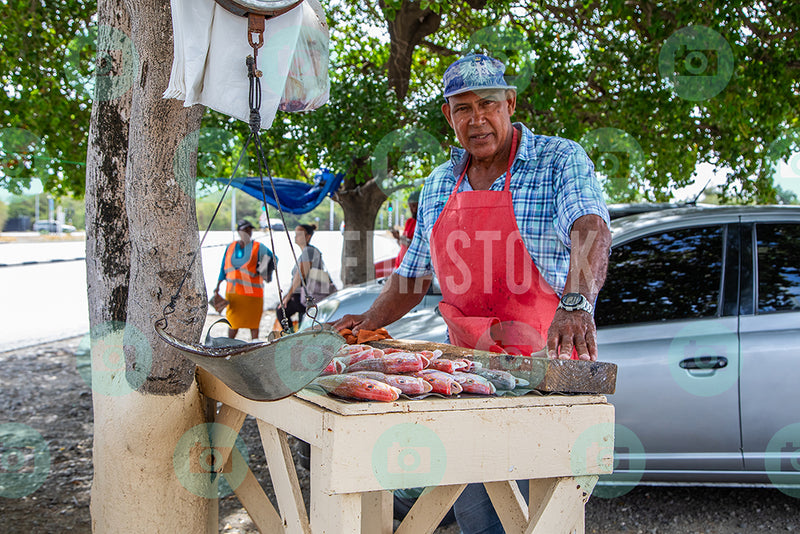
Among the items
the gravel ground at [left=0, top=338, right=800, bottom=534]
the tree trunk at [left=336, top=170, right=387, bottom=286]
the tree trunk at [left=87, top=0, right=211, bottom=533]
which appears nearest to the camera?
the tree trunk at [left=87, top=0, right=211, bottom=533]

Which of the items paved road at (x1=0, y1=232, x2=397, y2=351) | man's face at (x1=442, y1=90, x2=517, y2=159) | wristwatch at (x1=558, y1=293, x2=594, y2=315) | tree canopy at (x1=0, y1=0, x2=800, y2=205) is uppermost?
tree canopy at (x1=0, y1=0, x2=800, y2=205)

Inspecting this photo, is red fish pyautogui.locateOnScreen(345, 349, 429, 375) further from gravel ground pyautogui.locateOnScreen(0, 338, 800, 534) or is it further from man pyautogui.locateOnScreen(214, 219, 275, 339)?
man pyautogui.locateOnScreen(214, 219, 275, 339)

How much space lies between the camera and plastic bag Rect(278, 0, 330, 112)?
8.21 ft

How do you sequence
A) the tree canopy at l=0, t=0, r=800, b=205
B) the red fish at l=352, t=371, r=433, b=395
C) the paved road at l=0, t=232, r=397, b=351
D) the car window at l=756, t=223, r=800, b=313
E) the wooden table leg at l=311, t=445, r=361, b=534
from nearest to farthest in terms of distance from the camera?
the wooden table leg at l=311, t=445, r=361, b=534
the red fish at l=352, t=371, r=433, b=395
the car window at l=756, t=223, r=800, b=313
the tree canopy at l=0, t=0, r=800, b=205
the paved road at l=0, t=232, r=397, b=351

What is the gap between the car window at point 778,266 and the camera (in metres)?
3.54

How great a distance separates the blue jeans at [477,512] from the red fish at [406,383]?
2.78ft

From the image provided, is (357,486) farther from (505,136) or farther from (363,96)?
(363,96)

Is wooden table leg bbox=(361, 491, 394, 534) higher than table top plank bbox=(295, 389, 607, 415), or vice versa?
table top plank bbox=(295, 389, 607, 415)

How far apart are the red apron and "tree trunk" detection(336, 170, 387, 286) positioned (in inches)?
251

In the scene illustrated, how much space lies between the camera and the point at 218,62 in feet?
7.32

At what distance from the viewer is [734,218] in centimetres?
376

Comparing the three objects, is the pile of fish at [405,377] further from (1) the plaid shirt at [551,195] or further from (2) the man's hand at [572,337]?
(1) the plaid shirt at [551,195]

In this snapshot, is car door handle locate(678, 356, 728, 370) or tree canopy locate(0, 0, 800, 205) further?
tree canopy locate(0, 0, 800, 205)

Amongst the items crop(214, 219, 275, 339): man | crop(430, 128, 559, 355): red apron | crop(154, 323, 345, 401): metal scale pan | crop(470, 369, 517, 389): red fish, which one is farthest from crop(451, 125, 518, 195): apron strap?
crop(214, 219, 275, 339): man
